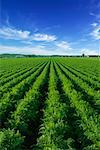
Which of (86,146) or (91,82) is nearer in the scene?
(86,146)

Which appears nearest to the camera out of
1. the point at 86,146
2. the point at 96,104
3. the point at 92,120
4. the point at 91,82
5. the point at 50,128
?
the point at 86,146

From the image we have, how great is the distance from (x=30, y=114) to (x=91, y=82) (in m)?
9.16

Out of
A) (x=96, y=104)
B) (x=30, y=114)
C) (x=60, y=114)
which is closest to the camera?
(x=60, y=114)

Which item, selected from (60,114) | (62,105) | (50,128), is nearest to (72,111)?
(62,105)

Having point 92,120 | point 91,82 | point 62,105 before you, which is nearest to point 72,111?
point 62,105

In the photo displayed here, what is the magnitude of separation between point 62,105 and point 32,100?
1.67m

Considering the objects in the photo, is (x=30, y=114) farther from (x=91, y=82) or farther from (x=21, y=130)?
(x=91, y=82)

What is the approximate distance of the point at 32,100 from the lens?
11469mm

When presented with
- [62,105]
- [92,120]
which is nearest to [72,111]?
[62,105]

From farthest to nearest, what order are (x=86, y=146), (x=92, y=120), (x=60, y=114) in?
(x=60, y=114) < (x=92, y=120) < (x=86, y=146)

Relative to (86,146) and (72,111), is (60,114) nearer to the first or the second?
(72,111)

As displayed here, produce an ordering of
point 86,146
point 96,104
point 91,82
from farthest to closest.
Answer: point 91,82
point 96,104
point 86,146

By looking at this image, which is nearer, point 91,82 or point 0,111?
point 0,111

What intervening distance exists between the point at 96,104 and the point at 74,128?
3116 millimetres
